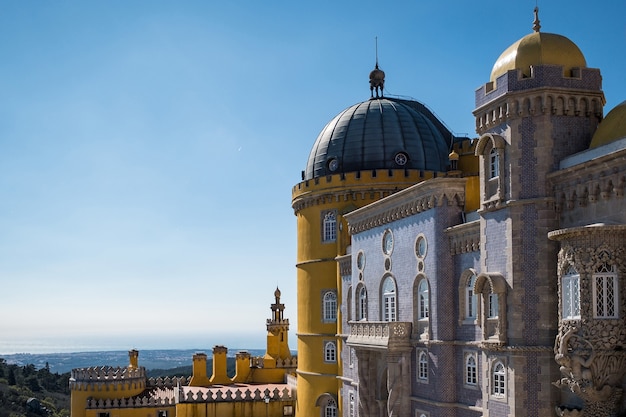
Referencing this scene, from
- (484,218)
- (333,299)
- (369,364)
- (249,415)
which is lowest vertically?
(249,415)

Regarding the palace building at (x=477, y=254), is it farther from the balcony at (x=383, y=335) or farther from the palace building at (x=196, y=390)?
the palace building at (x=196, y=390)

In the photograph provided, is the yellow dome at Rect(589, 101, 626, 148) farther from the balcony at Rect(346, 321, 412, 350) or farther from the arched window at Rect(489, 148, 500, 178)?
the balcony at Rect(346, 321, 412, 350)

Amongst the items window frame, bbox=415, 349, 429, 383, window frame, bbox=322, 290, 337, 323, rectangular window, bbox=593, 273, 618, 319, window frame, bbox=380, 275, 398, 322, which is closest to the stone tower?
rectangular window, bbox=593, 273, 618, 319

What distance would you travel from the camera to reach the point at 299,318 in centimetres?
4722

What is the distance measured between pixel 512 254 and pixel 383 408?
14178mm

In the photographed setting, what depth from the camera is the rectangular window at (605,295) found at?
21938 mm

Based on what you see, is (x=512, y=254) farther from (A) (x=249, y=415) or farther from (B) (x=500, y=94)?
(A) (x=249, y=415)

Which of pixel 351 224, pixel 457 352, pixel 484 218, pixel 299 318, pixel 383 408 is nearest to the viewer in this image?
pixel 484 218

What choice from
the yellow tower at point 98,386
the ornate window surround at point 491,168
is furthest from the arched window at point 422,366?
the yellow tower at point 98,386

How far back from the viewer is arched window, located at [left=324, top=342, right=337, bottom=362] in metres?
43.9

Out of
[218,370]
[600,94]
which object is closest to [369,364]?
[600,94]

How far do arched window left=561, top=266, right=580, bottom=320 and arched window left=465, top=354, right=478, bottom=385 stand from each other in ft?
22.0

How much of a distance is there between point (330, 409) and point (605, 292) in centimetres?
2461

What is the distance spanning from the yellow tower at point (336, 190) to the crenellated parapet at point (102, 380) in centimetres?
1498
